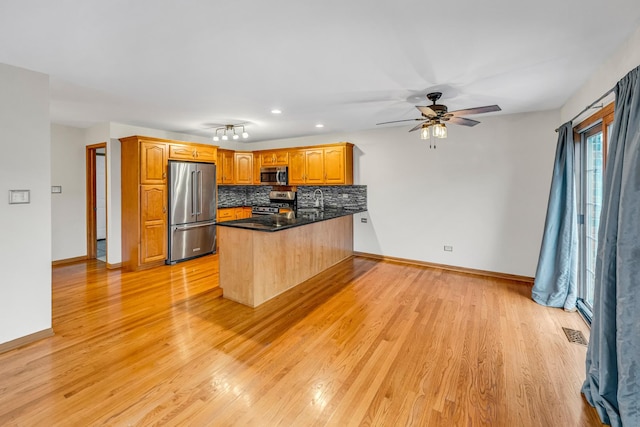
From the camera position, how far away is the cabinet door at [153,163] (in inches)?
192

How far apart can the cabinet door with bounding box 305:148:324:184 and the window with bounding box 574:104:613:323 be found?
12.3 feet

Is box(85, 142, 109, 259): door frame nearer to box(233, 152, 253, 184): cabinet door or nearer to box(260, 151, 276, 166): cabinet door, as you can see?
box(233, 152, 253, 184): cabinet door

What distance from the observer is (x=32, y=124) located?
107 inches

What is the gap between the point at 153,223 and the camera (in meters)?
5.08

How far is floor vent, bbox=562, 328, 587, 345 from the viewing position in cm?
276

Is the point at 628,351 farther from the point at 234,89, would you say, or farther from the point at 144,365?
the point at 234,89

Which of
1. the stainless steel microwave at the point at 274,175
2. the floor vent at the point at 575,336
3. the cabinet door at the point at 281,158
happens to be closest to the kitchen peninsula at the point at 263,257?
the stainless steel microwave at the point at 274,175

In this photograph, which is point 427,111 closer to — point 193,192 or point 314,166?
point 314,166

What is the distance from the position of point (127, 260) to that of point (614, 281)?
19.6 ft

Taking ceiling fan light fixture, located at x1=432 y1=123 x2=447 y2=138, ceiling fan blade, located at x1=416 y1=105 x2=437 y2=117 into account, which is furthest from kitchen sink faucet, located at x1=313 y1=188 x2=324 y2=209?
ceiling fan blade, located at x1=416 y1=105 x2=437 y2=117

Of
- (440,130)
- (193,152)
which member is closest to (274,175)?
(193,152)

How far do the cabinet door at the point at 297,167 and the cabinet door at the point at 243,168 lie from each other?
109 centimetres

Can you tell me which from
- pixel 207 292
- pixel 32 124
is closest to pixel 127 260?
pixel 207 292

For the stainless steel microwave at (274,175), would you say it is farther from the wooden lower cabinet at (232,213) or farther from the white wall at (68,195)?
the white wall at (68,195)
